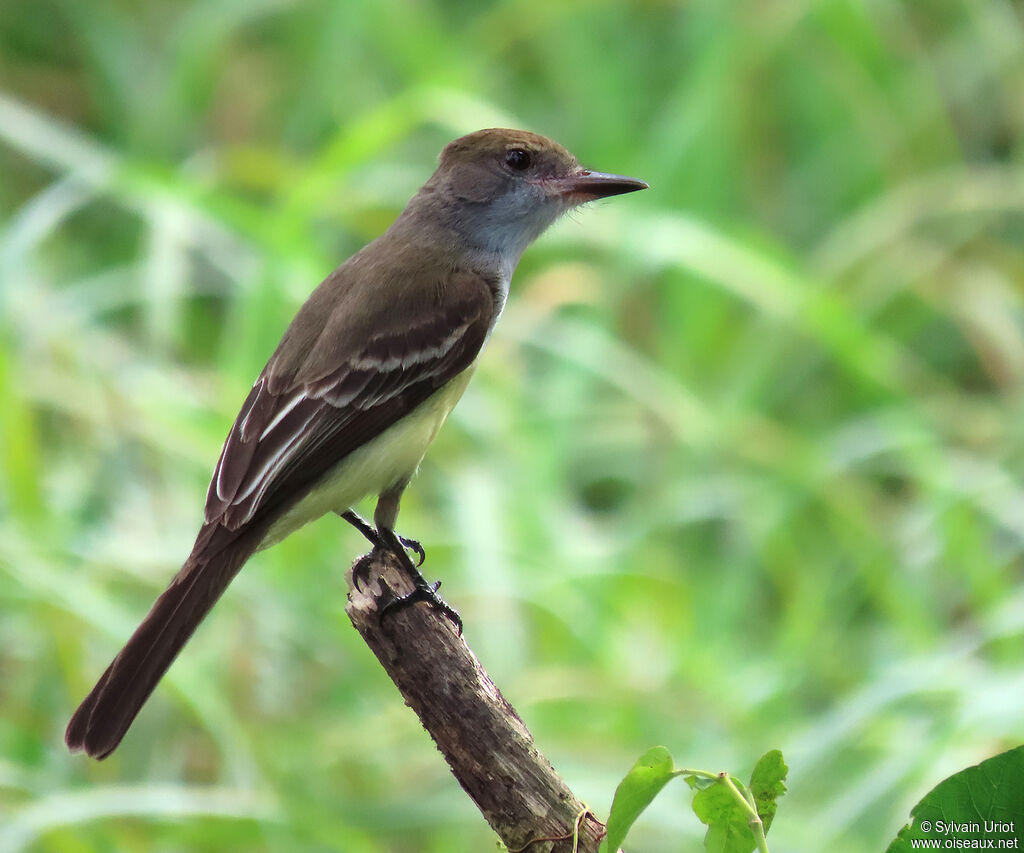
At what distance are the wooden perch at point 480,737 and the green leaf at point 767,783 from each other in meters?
0.33

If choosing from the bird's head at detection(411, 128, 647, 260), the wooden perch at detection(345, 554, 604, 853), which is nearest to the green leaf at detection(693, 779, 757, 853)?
the wooden perch at detection(345, 554, 604, 853)

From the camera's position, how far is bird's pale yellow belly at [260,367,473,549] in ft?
10.1

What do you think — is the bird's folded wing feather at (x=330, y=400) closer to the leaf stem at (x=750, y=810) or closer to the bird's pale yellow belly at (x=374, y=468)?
the bird's pale yellow belly at (x=374, y=468)

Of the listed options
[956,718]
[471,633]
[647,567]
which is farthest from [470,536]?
[956,718]

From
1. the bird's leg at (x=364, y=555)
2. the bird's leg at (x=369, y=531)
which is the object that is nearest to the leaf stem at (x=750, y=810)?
the bird's leg at (x=364, y=555)

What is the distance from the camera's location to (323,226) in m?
6.02

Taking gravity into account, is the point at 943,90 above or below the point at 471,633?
above

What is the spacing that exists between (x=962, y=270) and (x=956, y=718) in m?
→ 2.70

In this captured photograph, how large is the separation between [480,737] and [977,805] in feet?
2.54

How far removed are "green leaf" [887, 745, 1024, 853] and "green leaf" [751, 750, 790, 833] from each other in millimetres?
153

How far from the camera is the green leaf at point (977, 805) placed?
1.64 m

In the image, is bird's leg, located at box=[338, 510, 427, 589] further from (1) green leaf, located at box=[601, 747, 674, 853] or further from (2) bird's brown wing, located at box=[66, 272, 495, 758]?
(1) green leaf, located at box=[601, 747, 674, 853]

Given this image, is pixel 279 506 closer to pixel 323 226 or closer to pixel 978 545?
pixel 978 545

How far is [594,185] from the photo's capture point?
11.9ft
